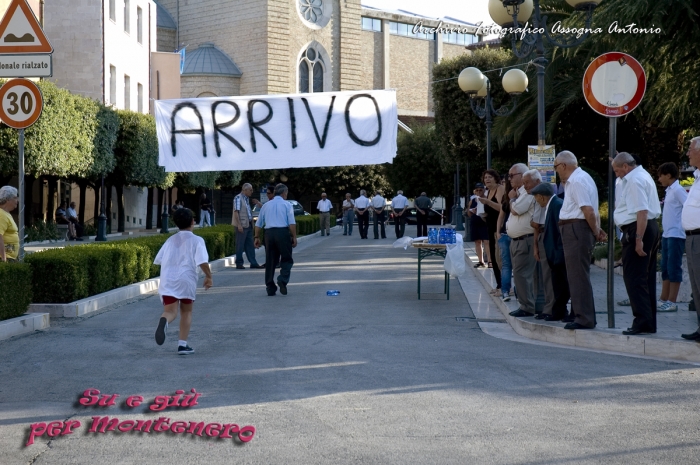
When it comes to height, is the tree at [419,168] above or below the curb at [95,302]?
above

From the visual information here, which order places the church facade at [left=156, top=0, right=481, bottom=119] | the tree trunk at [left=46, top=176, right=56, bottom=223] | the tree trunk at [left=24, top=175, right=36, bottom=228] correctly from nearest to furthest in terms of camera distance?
1. the tree trunk at [left=24, top=175, right=36, bottom=228]
2. the tree trunk at [left=46, top=176, right=56, bottom=223]
3. the church facade at [left=156, top=0, right=481, bottom=119]

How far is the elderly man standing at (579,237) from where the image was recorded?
9.59 meters

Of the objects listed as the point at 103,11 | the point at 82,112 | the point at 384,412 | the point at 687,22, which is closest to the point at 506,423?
the point at 384,412

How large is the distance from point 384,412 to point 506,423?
79 cm

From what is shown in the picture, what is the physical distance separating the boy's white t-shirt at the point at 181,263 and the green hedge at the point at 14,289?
7.33 feet

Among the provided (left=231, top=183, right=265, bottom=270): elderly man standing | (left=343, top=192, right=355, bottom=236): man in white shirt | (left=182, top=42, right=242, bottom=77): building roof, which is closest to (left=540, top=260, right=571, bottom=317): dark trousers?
(left=231, top=183, right=265, bottom=270): elderly man standing

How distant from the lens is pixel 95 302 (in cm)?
1298

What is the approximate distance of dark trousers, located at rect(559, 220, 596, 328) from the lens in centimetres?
970

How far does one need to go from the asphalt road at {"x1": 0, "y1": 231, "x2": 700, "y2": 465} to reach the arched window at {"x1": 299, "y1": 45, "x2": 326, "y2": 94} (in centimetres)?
7008

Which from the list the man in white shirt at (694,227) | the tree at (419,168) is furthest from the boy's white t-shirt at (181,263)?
the tree at (419,168)

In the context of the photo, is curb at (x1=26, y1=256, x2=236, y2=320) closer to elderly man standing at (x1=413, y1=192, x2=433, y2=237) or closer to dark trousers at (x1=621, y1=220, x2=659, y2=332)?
dark trousers at (x1=621, y1=220, x2=659, y2=332)

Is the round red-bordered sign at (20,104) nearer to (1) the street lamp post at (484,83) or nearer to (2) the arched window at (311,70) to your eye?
(1) the street lamp post at (484,83)

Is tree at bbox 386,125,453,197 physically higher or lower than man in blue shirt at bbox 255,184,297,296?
higher

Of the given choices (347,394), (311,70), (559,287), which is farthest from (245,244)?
(311,70)
